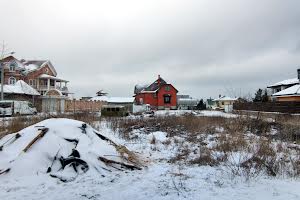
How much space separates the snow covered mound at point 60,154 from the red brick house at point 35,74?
3693 cm

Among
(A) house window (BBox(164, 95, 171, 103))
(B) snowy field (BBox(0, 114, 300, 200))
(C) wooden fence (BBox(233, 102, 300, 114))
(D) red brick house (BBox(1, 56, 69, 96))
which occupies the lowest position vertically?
(B) snowy field (BBox(0, 114, 300, 200))

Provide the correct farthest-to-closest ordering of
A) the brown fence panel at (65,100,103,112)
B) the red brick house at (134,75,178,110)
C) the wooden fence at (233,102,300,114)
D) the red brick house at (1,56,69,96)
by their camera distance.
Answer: the red brick house at (134,75,178,110) → the red brick house at (1,56,69,96) → the brown fence panel at (65,100,103,112) → the wooden fence at (233,102,300,114)

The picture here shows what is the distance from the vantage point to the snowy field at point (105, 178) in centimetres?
489

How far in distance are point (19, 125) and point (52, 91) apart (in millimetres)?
33669

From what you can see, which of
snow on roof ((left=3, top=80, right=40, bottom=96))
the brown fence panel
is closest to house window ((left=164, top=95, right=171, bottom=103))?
the brown fence panel

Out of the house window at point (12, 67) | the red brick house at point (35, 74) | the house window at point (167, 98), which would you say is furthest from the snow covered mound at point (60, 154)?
the house window at point (167, 98)

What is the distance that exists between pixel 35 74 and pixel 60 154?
43.2 meters

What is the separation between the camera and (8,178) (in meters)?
5.82

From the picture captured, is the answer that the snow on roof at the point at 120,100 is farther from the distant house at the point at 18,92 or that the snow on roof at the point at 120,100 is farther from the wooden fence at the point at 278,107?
the wooden fence at the point at 278,107

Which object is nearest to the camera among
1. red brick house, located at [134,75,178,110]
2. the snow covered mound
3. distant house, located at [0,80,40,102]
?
the snow covered mound

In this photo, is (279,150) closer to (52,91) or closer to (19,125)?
(19,125)

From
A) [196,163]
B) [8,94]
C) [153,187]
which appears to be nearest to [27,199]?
[153,187]

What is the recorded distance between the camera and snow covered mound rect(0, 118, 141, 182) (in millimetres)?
6137

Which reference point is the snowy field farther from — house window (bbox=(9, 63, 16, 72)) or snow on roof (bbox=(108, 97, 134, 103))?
snow on roof (bbox=(108, 97, 134, 103))
